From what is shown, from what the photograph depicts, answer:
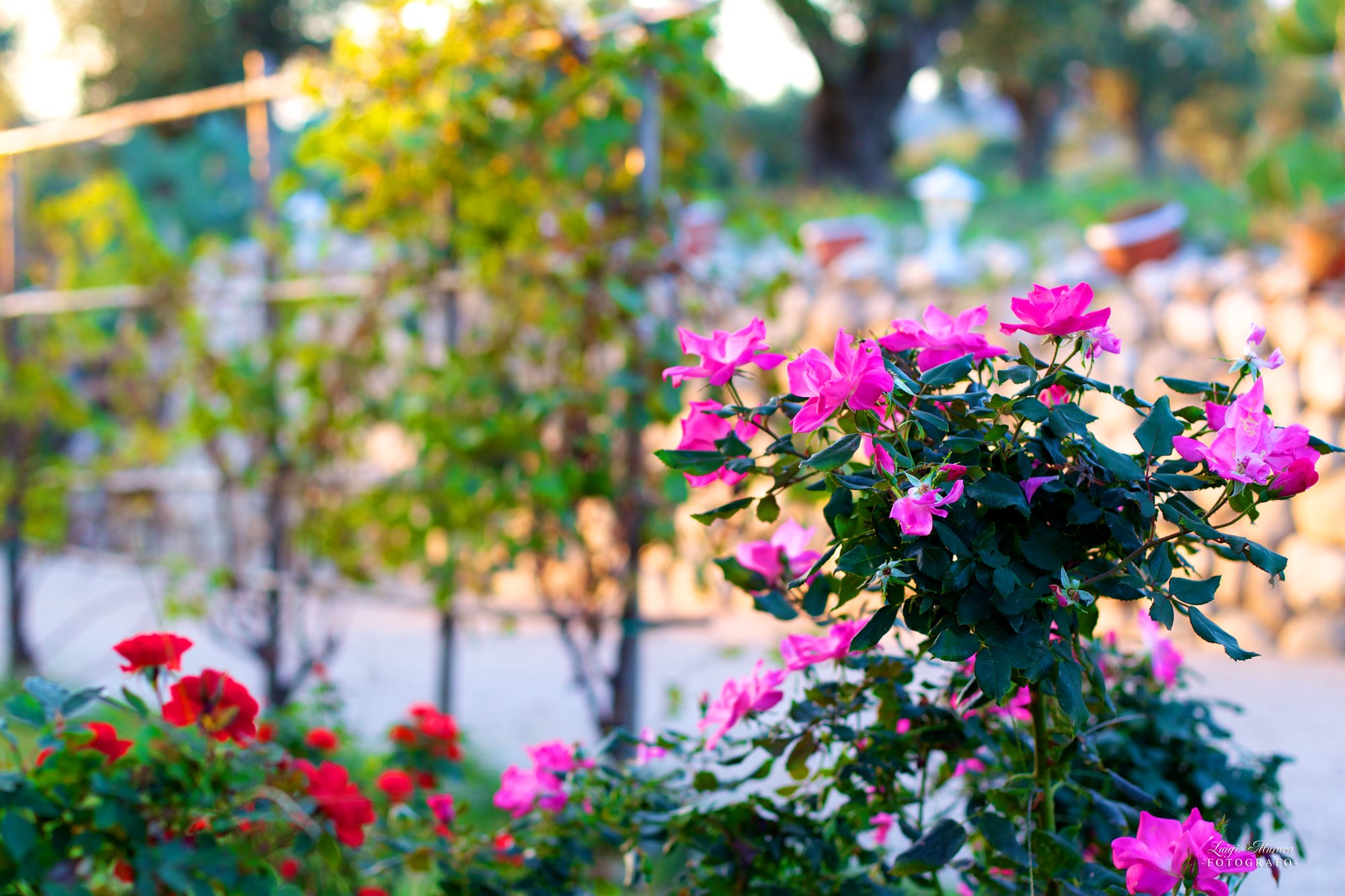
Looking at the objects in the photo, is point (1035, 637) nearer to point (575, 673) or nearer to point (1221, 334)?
point (575, 673)

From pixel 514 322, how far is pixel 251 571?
1166 millimetres

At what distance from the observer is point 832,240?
16.4 ft

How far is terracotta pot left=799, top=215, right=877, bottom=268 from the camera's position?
5.00m

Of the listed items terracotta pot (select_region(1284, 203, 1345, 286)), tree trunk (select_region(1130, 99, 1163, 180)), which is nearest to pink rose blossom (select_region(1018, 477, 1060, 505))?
terracotta pot (select_region(1284, 203, 1345, 286))

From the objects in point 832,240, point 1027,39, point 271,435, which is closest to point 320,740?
point 271,435

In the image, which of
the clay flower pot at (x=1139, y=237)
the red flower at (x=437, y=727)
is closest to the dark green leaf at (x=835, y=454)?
the red flower at (x=437, y=727)

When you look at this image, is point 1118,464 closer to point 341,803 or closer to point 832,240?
point 341,803

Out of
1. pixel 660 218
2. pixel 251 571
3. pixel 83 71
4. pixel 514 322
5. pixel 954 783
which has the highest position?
pixel 83 71

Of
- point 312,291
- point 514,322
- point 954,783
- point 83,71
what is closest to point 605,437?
point 514,322

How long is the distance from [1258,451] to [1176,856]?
29cm

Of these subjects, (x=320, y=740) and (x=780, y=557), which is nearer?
(x=780, y=557)

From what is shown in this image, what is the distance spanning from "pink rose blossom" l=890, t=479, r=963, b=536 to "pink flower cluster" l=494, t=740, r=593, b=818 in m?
0.58

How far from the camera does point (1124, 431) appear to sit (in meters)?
3.95

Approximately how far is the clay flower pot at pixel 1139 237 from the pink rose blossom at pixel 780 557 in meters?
3.80
